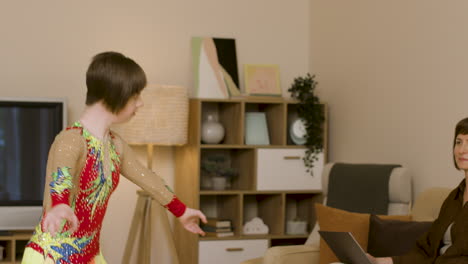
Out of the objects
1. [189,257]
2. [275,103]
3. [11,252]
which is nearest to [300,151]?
[275,103]

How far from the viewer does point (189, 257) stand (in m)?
4.62

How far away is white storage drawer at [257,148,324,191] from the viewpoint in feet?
15.3

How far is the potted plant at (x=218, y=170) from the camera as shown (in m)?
4.61

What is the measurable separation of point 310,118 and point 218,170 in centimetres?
68

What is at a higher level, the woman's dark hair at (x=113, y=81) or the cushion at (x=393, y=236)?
the woman's dark hair at (x=113, y=81)

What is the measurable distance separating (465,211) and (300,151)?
2200 millimetres

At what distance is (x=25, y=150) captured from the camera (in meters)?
4.36

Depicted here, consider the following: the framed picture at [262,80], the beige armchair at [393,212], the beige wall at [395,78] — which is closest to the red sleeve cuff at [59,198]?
the beige armchair at [393,212]

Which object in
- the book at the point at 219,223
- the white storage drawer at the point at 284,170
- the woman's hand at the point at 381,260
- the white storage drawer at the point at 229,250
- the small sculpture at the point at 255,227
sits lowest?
the white storage drawer at the point at 229,250

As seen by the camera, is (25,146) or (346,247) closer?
(346,247)

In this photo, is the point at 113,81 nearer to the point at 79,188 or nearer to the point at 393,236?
the point at 79,188

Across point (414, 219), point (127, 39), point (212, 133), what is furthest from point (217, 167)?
point (414, 219)

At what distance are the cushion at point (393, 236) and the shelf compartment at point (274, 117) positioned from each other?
1.57 metres

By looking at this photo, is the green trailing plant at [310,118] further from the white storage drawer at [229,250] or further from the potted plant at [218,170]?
the white storage drawer at [229,250]
